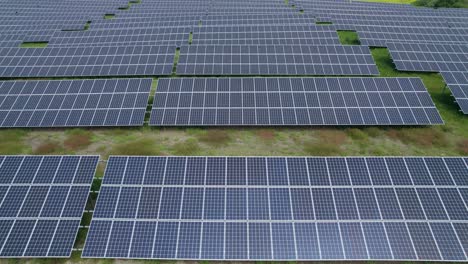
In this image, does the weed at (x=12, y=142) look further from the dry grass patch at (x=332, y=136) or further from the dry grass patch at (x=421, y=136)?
the dry grass patch at (x=421, y=136)

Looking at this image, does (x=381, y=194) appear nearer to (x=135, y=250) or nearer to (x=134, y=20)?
(x=135, y=250)

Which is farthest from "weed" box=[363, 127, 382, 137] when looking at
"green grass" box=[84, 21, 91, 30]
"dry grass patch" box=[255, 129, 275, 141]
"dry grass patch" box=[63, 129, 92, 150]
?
"green grass" box=[84, 21, 91, 30]

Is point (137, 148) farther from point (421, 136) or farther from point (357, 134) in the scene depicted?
point (421, 136)

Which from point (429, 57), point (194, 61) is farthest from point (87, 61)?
point (429, 57)

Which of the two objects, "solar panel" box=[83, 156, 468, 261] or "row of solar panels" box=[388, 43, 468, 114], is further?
"row of solar panels" box=[388, 43, 468, 114]

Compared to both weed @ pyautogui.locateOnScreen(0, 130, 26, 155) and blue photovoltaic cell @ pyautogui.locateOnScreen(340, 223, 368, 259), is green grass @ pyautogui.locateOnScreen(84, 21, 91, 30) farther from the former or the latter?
blue photovoltaic cell @ pyautogui.locateOnScreen(340, 223, 368, 259)

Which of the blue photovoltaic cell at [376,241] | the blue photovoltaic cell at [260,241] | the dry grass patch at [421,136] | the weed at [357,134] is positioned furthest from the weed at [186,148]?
the dry grass patch at [421,136]
